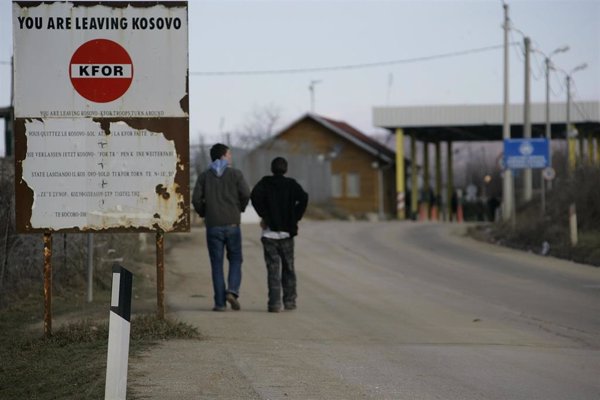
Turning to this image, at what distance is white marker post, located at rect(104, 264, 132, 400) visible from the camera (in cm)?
545

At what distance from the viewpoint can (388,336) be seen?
388 inches

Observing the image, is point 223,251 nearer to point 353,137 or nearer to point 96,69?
point 96,69

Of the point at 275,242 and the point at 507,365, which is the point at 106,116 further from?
the point at 507,365

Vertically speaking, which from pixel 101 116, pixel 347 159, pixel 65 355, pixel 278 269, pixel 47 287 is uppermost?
pixel 347 159

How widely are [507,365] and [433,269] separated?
1055cm

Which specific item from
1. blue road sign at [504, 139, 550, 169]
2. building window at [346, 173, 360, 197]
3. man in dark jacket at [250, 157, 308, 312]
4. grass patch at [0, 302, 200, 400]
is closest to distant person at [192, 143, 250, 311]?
man in dark jacket at [250, 157, 308, 312]

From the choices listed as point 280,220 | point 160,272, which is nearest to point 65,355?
point 160,272

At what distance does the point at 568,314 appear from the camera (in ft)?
40.0

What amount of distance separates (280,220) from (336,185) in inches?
1966

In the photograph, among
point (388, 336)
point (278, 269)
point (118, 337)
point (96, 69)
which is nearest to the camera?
point (118, 337)

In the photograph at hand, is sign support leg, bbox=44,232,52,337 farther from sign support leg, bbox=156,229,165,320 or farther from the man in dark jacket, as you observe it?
the man in dark jacket

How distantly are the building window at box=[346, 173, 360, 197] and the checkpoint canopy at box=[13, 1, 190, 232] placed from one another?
51.7 metres

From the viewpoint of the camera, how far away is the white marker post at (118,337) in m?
5.45

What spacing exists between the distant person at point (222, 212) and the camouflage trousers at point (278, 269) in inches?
16.0
